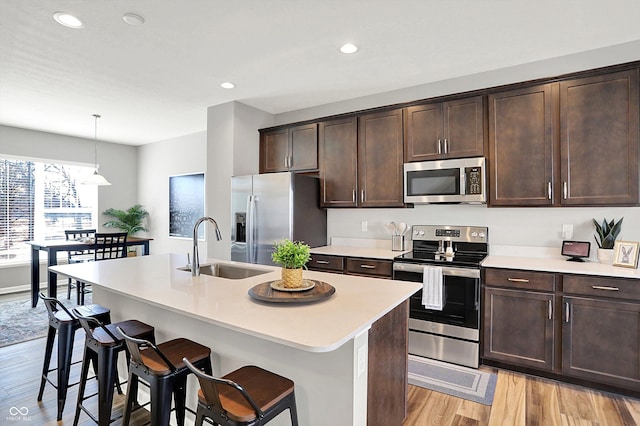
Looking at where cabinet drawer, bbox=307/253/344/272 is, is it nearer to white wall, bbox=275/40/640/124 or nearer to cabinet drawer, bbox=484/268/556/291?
cabinet drawer, bbox=484/268/556/291

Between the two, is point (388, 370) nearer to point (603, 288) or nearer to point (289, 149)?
point (603, 288)

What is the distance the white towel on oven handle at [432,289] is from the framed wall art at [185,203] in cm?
410

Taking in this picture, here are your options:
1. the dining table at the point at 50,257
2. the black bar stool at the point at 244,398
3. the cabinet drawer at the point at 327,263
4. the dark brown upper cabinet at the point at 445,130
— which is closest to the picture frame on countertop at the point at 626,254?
the dark brown upper cabinet at the point at 445,130

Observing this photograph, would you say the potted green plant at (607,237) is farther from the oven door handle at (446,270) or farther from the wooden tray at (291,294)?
the wooden tray at (291,294)

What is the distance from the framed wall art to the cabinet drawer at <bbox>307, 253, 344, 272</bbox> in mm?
2927

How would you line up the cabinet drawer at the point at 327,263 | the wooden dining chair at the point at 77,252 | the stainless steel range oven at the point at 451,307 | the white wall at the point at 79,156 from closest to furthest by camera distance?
the stainless steel range oven at the point at 451,307
the cabinet drawer at the point at 327,263
the wooden dining chair at the point at 77,252
the white wall at the point at 79,156

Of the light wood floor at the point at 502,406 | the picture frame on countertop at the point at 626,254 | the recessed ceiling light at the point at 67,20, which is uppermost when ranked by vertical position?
the recessed ceiling light at the point at 67,20

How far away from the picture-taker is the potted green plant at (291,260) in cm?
172

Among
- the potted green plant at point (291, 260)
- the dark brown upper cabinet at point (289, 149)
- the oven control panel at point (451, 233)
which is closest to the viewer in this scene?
the potted green plant at point (291, 260)

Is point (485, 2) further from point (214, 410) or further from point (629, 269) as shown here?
point (214, 410)

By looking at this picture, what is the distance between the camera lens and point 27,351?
3.21 m

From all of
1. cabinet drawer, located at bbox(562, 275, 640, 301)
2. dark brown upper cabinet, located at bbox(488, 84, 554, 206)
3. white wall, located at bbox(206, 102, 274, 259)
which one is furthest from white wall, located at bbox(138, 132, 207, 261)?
cabinet drawer, located at bbox(562, 275, 640, 301)

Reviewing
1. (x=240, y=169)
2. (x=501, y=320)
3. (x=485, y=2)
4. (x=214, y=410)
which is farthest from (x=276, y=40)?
(x=501, y=320)

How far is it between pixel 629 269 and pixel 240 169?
3.83 m
